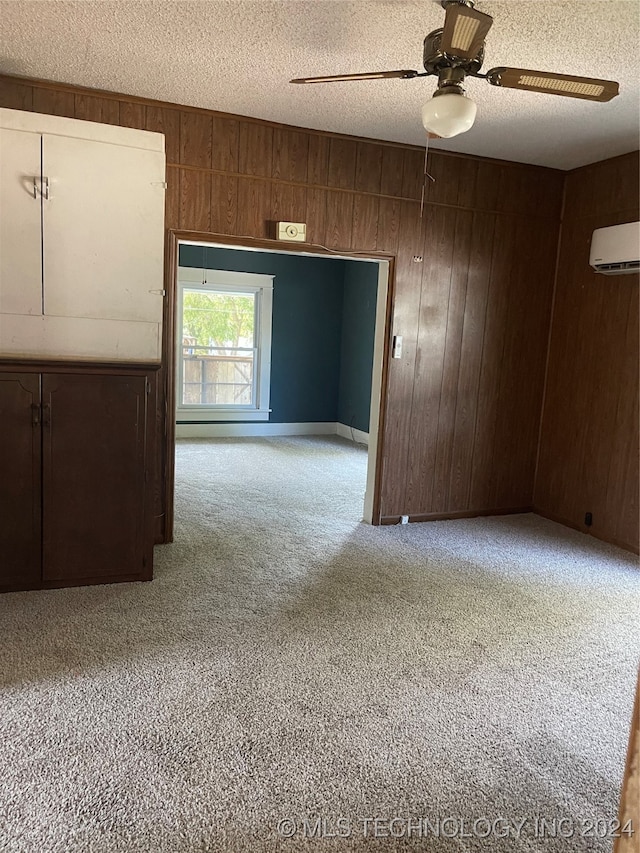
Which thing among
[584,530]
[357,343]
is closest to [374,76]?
[584,530]

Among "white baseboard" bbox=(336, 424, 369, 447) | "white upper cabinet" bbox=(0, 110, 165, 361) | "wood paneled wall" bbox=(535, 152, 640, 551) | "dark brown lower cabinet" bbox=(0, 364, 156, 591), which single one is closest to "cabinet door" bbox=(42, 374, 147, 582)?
"dark brown lower cabinet" bbox=(0, 364, 156, 591)

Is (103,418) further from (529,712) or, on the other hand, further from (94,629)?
(529,712)

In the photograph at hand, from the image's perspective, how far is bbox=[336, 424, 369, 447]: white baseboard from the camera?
291 inches

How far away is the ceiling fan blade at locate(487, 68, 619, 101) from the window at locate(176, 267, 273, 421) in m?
5.46

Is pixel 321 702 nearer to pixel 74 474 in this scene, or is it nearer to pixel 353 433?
pixel 74 474

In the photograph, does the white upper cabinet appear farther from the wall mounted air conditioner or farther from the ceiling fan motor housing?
the wall mounted air conditioner

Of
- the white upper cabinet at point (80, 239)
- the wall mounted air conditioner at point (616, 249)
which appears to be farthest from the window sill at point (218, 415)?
the wall mounted air conditioner at point (616, 249)

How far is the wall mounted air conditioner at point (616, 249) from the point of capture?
371 centimetres

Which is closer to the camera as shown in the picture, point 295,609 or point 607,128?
point 295,609

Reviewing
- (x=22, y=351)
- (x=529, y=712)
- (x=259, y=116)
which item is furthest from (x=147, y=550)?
(x=259, y=116)

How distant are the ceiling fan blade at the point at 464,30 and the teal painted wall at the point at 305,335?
5.61m

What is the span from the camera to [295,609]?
112 inches

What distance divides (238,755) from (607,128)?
3.64 metres

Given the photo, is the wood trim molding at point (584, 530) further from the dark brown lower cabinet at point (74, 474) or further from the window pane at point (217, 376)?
the window pane at point (217, 376)
